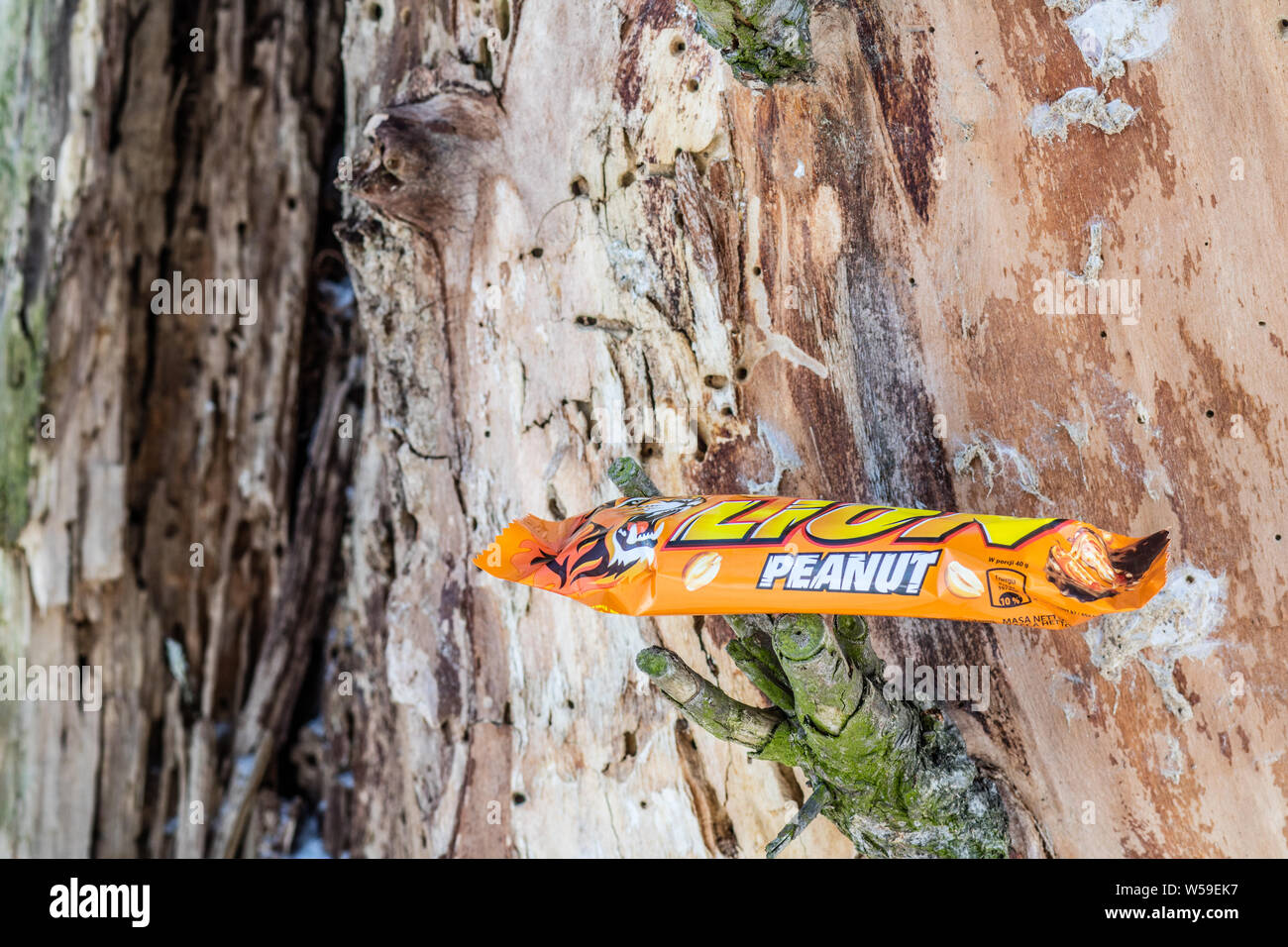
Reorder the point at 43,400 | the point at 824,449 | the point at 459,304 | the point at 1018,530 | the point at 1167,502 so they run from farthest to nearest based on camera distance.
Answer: the point at 43,400 < the point at 459,304 < the point at 824,449 < the point at 1167,502 < the point at 1018,530

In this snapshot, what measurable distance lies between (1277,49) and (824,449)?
67 cm

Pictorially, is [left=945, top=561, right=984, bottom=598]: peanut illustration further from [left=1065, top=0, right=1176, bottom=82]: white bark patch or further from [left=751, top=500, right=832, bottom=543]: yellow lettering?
[left=1065, top=0, right=1176, bottom=82]: white bark patch

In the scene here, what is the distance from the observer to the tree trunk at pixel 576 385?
3.67 feet

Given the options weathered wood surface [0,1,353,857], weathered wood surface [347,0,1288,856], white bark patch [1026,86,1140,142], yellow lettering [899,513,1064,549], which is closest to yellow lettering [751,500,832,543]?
yellow lettering [899,513,1064,549]

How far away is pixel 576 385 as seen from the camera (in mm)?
1455

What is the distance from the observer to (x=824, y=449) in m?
1.29

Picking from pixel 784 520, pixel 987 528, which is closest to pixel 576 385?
pixel 784 520

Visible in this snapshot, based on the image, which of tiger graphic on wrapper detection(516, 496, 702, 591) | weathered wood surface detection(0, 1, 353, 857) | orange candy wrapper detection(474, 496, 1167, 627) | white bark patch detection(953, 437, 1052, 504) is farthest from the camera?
weathered wood surface detection(0, 1, 353, 857)

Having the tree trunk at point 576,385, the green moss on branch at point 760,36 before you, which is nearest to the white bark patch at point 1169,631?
the tree trunk at point 576,385

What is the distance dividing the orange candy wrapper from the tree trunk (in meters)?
0.20

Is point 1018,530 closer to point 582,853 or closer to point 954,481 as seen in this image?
point 954,481

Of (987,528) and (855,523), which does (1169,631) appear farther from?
(855,523)

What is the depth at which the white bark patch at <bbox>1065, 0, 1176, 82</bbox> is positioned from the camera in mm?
1104

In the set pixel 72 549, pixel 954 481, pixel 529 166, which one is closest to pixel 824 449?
pixel 954 481
